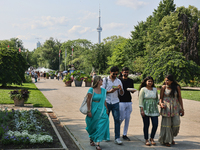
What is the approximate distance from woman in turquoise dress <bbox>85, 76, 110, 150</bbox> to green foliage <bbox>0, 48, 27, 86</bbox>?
58.1ft

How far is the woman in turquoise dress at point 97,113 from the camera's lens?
220 inches

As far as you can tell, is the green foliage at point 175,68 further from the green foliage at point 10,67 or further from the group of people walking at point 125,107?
the group of people walking at point 125,107

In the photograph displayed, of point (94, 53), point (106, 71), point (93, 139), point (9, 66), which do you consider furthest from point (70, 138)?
point (94, 53)

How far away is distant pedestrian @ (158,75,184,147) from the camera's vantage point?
5938 millimetres

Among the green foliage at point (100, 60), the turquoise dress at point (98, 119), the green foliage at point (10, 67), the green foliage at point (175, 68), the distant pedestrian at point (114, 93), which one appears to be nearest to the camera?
the turquoise dress at point (98, 119)

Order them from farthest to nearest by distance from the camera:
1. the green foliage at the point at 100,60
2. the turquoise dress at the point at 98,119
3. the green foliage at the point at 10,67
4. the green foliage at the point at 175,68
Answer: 1. the green foliage at the point at 100,60
2. the green foliage at the point at 175,68
3. the green foliage at the point at 10,67
4. the turquoise dress at the point at 98,119

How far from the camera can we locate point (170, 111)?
598 cm

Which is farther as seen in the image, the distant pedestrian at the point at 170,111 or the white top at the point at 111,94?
the white top at the point at 111,94

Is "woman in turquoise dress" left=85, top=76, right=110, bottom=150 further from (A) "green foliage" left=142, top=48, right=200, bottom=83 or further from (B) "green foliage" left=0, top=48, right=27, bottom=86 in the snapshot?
(A) "green foliage" left=142, top=48, right=200, bottom=83

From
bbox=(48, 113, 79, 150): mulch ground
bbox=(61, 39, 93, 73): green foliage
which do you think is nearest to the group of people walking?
bbox=(48, 113, 79, 150): mulch ground

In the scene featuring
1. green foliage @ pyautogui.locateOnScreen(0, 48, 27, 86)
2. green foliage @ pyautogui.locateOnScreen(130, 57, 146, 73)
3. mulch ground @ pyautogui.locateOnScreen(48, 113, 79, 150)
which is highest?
green foliage @ pyautogui.locateOnScreen(130, 57, 146, 73)

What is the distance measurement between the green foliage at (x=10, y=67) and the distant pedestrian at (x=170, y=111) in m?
18.2

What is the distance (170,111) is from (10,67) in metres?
18.6

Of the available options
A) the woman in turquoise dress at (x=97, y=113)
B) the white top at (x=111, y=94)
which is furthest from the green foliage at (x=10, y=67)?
the woman in turquoise dress at (x=97, y=113)
